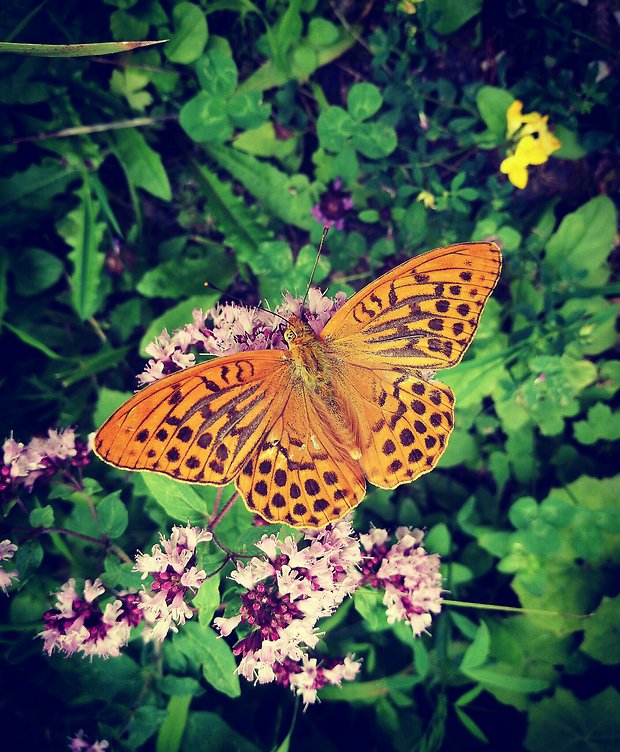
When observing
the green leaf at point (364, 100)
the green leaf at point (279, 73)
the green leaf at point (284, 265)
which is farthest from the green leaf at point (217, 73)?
the green leaf at point (284, 265)

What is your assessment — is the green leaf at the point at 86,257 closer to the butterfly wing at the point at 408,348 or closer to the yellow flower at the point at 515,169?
the butterfly wing at the point at 408,348

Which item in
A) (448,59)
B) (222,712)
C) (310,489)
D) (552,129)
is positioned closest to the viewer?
(310,489)

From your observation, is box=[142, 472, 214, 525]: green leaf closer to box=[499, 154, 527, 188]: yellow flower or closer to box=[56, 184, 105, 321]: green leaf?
box=[56, 184, 105, 321]: green leaf

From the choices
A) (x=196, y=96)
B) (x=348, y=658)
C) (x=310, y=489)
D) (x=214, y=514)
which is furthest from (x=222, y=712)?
(x=196, y=96)

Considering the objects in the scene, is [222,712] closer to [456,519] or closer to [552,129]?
[456,519]

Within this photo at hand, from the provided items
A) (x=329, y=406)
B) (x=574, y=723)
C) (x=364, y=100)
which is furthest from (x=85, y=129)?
(x=574, y=723)

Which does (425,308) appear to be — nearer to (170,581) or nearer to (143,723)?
(170,581)
